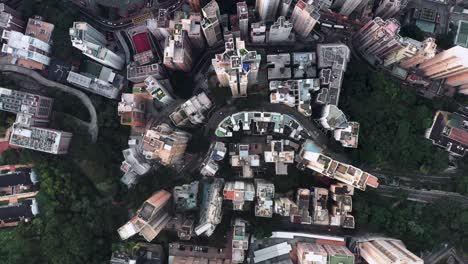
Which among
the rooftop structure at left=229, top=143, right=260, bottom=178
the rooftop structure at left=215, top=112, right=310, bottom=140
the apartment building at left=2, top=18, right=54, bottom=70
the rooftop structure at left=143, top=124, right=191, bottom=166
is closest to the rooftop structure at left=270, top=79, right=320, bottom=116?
the rooftop structure at left=215, top=112, right=310, bottom=140

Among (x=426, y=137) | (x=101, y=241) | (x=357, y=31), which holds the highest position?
(x=357, y=31)

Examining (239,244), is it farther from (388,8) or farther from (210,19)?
(388,8)

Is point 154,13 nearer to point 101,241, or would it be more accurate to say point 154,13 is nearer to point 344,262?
point 101,241

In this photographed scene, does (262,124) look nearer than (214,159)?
No

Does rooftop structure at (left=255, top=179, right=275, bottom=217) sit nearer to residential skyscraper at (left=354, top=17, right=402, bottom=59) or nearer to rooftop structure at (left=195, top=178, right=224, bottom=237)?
rooftop structure at (left=195, top=178, right=224, bottom=237)

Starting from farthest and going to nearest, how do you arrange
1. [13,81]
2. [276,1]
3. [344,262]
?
[13,81], [276,1], [344,262]

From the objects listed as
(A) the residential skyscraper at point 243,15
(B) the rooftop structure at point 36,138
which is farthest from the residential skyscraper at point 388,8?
(B) the rooftop structure at point 36,138

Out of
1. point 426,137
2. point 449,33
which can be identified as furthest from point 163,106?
point 449,33

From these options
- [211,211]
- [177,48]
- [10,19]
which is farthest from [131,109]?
[10,19]
